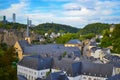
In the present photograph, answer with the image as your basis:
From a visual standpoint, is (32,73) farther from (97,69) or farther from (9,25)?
(9,25)

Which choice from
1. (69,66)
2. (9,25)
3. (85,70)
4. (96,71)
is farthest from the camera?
(9,25)

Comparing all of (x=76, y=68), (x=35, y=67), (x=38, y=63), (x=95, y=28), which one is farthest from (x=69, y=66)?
(x=95, y=28)

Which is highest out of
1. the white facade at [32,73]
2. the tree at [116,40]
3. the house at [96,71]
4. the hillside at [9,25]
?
the hillside at [9,25]

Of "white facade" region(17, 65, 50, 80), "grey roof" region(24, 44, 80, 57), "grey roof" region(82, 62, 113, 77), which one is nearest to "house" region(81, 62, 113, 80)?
"grey roof" region(82, 62, 113, 77)

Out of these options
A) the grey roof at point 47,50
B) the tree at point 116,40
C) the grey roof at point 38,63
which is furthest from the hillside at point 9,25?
the grey roof at point 38,63

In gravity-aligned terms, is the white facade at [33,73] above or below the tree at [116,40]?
below

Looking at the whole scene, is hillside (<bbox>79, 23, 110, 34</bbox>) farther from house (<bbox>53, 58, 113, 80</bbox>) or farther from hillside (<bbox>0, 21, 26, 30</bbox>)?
house (<bbox>53, 58, 113, 80</bbox>)

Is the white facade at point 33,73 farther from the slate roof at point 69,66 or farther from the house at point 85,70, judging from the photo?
the house at point 85,70

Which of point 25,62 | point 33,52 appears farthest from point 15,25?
point 25,62
